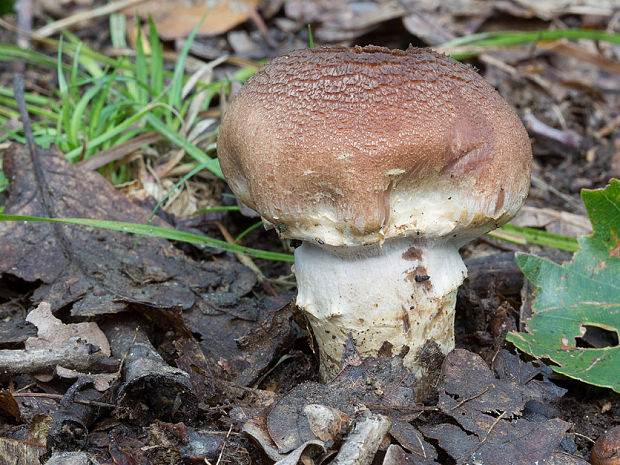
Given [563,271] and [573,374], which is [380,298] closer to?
[573,374]

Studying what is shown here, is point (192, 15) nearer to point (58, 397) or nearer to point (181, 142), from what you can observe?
point (181, 142)

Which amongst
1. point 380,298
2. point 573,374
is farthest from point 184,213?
point 573,374

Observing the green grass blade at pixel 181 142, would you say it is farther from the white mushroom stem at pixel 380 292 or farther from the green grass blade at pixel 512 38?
the green grass blade at pixel 512 38

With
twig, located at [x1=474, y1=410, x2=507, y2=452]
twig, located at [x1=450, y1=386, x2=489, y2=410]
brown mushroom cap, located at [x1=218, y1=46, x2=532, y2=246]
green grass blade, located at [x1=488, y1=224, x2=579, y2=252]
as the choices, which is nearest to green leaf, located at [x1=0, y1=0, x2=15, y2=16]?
brown mushroom cap, located at [x1=218, y1=46, x2=532, y2=246]

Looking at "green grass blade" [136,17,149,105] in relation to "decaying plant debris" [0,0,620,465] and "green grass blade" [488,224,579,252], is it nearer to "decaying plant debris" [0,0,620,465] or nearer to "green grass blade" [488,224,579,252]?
"decaying plant debris" [0,0,620,465]

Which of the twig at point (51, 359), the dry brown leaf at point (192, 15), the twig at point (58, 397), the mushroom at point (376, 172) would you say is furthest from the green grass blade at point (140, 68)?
the twig at point (58, 397)

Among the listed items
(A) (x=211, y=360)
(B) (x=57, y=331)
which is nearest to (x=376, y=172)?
(A) (x=211, y=360)
